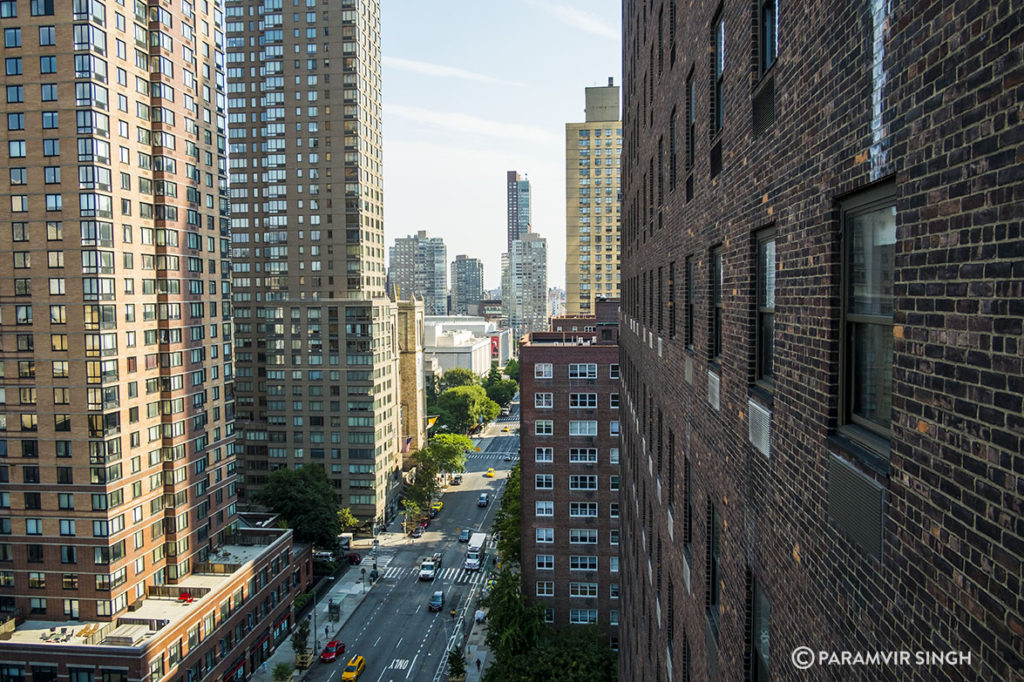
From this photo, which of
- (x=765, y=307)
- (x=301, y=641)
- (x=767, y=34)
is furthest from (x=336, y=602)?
(x=767, y=34)

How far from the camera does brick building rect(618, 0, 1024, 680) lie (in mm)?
3277

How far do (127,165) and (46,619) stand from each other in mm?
33779

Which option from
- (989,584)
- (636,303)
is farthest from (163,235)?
(989,584)

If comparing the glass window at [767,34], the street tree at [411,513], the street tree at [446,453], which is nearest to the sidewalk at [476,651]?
the street tree at [411,513]

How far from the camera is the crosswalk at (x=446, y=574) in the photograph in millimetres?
81438

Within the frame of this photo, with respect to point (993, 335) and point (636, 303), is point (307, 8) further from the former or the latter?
point (993, 335)

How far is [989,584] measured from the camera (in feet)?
10.7

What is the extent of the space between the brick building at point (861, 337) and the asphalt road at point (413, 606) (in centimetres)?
5754

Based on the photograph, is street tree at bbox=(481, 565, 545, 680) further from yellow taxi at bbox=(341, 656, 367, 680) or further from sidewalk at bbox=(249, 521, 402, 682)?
sidewalk at bbox=(249, 521, 402, 682)

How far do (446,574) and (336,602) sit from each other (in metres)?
14.8

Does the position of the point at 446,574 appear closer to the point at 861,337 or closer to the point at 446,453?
the point at 446,453

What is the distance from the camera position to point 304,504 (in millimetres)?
78938

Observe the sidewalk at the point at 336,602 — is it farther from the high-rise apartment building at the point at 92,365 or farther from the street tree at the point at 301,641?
the high-rise apartment building at the point at 92,365

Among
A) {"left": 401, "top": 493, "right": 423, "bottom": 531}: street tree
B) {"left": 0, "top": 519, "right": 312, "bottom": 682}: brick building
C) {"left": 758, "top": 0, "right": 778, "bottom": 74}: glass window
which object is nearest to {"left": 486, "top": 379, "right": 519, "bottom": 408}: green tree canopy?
{"left": 401, "top": 493, "right": 423, "bottom": 531}: street tree
